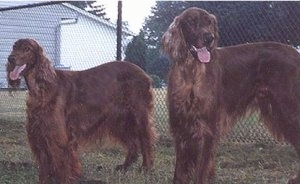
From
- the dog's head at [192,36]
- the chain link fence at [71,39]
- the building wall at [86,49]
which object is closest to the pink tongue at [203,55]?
the dog's head at [192,36]

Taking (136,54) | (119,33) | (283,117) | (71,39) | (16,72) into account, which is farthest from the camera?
(71,39)

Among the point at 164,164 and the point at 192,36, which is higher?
the point at 192,36

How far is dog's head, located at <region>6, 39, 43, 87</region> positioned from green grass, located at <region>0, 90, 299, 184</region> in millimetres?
1071

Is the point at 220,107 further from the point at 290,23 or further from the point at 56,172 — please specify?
the point at 290,23

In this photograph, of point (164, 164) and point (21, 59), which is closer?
point (21, 59)

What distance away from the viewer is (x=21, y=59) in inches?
247

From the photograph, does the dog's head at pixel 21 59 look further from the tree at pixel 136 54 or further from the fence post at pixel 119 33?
the tree at pixel 136 54

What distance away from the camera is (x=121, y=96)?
7.23 m

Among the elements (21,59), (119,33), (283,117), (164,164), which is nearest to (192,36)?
(283,117)

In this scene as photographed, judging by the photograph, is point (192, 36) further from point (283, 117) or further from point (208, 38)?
point (283, 117)

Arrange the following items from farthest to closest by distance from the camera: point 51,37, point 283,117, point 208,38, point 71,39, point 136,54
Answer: point 71,39, point 51,37, point 136,54, point 283,117, point 208,38

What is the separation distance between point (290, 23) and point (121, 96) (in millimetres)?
3800

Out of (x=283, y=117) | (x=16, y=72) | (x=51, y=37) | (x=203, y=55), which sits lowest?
(x=51, y=37)

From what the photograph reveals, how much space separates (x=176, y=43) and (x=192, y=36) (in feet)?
0.54
